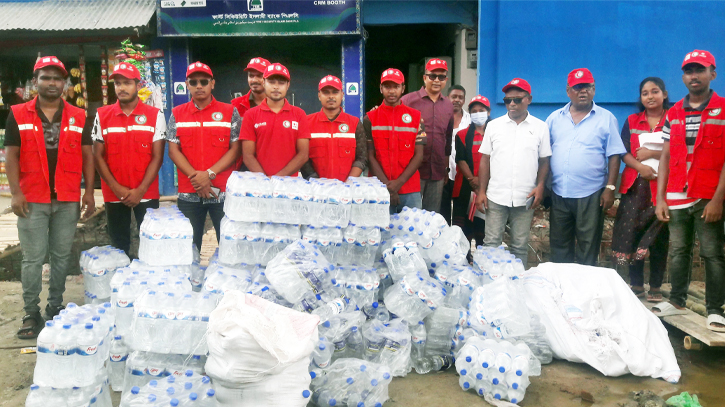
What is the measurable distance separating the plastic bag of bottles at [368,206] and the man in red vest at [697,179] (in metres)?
2.54

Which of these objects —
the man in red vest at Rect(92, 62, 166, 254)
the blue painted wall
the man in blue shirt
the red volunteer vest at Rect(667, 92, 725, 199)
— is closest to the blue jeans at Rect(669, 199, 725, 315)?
the red volunteer vest at Rect(667, 92, 725, 199)

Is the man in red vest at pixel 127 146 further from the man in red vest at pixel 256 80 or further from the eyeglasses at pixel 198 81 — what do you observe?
the man in red vest at pixel 256 80

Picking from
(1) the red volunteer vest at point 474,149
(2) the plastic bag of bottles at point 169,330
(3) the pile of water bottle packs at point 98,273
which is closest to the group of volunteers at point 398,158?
(3) the pile of water bottle packs at point 98,273

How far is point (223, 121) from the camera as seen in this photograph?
495 cm

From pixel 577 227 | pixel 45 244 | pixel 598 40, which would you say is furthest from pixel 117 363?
pixel 598 40

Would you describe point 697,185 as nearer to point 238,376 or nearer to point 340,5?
point 238,376

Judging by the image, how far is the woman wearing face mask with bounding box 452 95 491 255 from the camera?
611 cm

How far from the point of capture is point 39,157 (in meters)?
4.48

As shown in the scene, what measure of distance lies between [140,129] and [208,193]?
87 centimetres

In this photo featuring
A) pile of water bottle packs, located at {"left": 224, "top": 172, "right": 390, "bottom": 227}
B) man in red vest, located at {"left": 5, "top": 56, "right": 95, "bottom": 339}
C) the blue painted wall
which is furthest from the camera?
the blue painted wall

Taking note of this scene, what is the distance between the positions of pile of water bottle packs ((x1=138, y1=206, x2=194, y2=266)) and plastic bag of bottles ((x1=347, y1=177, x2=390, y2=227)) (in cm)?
142

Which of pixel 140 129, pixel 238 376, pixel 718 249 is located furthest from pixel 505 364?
pixel 140 129

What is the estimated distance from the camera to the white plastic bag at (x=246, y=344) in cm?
288

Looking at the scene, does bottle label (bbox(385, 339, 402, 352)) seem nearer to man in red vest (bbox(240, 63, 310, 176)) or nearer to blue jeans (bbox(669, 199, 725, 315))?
man in red vest (bbox(240, 63, 310, 176))
